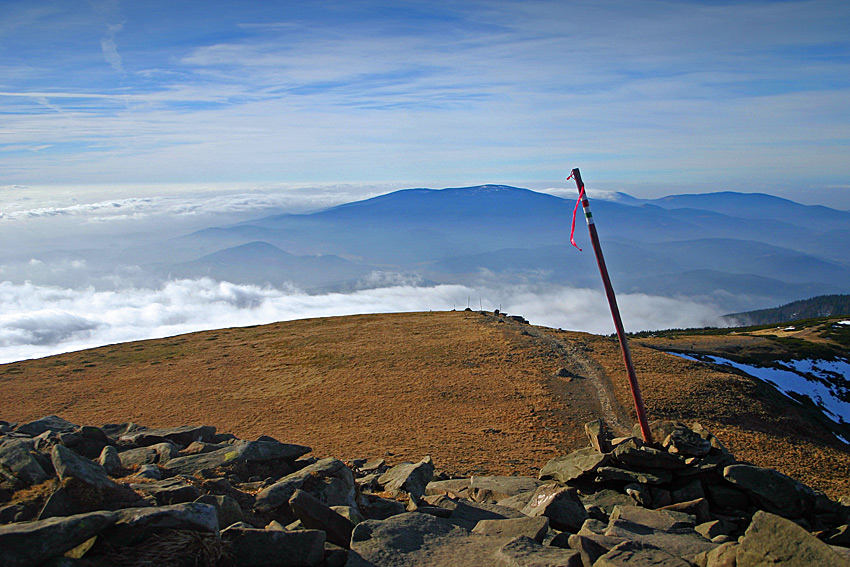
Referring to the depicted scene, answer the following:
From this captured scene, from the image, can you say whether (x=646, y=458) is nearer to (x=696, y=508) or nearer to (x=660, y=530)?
(x=696, y=508)

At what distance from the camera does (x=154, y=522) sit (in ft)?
18.2

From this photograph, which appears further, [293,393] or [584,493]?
[293,393]

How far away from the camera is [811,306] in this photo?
455ft

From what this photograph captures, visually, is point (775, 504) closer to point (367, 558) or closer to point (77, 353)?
point (367, 558)

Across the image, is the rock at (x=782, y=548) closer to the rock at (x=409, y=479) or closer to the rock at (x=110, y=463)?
the rock at (x=409, y=479)

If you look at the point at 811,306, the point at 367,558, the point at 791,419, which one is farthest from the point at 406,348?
the point at 811,306

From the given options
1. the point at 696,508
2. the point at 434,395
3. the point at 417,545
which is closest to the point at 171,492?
the point at 417,545

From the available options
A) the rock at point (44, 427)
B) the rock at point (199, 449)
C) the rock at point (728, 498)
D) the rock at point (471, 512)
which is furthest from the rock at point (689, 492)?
the rock at point (44, 427)

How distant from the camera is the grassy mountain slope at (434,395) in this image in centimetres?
1598

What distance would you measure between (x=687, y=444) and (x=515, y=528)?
506 cm

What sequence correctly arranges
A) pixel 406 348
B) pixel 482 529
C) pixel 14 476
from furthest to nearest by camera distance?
pixel 406 348, pixel 482 529, pixel 14 476

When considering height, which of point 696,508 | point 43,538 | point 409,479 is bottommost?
point 409,479

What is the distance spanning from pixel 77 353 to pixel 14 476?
29.9m

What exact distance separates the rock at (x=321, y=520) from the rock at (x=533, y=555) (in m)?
2.00
